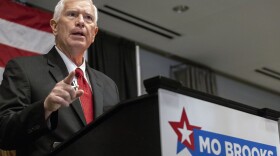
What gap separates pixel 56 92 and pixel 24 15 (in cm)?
305

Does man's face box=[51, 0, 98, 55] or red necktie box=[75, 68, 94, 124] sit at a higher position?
man's face box=[51, 0, 98, 55]

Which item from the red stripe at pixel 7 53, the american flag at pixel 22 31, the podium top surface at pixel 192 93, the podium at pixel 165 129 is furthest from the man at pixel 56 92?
the american flag at pixel 22 31

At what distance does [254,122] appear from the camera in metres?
1.20

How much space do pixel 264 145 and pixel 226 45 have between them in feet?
14.1

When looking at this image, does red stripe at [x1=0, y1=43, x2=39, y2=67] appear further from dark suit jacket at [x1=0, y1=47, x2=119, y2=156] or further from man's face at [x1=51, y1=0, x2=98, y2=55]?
dark suit jacket at [x1=0, y1=47, x2=119, y2=156]

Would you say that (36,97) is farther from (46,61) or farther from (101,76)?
(101,76)

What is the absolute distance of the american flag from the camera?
3.77m

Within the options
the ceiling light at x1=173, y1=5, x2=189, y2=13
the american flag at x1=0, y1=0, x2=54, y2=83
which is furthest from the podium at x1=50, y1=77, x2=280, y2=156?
the ceiling light at x1=173, y1=5, x2=189, y2=13

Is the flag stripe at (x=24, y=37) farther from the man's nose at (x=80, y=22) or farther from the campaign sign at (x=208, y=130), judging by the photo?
the campaign sign at (x=208, y=130)

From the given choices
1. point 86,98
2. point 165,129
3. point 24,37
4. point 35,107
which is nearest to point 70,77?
point 35,107

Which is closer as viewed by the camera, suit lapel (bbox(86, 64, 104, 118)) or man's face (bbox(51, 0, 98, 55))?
suit lapel (bbox(86, 64, 104, 118))

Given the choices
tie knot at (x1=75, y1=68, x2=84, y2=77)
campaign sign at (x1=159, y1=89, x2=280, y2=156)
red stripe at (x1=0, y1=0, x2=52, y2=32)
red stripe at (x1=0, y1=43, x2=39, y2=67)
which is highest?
red stripe at (x1=0, y1=0, x2=52, y2=32)

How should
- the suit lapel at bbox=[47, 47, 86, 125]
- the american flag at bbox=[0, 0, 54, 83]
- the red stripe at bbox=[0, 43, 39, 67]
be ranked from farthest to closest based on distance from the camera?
the american flag at bbox=[0, 0, 54, 83] < the red stripe at bbox=[0, 43, 39, 67] < the suit lapel at bbox=[47, 47, 86, 125]

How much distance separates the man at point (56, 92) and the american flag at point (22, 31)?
7.00 ft
